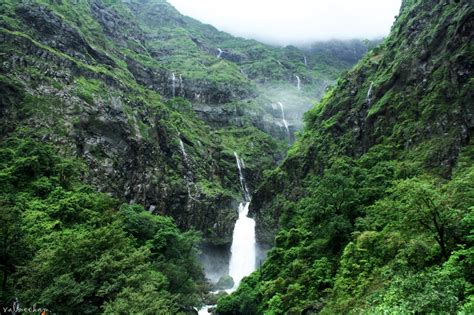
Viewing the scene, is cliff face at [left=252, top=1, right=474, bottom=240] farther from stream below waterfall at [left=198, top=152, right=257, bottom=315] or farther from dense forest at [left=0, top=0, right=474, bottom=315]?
stream below waterfall at [left=198, top=152, right=257, bottom=315]

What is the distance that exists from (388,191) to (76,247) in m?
27.0

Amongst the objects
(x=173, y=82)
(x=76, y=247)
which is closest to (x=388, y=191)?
(x=76, y=247)

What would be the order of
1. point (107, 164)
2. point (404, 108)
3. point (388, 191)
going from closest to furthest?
point (388, 191) < point (404, 108) < point (107, 164)

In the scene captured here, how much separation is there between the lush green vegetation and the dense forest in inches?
6.8

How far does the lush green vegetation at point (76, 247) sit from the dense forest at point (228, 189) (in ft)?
0.57

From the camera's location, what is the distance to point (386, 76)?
51531mm

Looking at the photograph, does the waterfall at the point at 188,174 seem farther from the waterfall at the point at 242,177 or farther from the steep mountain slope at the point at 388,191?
the steep mountain slope at the point at 388,191

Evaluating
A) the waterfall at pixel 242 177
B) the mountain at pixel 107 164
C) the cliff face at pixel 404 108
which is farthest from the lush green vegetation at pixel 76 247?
the waterfall at pixel 242 177

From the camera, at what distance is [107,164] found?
57.4 metres

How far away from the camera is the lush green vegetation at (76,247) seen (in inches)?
999

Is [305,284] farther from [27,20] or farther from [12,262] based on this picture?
[27,20]

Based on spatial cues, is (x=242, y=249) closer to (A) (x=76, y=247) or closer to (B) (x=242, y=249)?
(B) (x=242, y=249)

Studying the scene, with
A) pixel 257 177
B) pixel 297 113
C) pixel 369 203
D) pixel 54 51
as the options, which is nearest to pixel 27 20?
pixel 54 51

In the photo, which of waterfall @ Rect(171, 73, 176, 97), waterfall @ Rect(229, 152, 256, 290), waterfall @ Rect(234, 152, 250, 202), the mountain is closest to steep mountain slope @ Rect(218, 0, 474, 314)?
waterfall @ Rect(229, 152, 256, 290)
